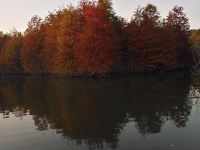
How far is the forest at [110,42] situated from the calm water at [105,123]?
29738mm

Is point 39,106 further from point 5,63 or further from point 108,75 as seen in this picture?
point 5,63

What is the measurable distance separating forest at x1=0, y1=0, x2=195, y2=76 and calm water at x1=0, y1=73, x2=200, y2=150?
1171 inches

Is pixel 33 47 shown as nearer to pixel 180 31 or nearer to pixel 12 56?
pixel 12 56

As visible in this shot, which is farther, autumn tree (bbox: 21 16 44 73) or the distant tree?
autumn tree (bbox: 21 16 44 73)

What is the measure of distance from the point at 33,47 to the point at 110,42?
94.9ft

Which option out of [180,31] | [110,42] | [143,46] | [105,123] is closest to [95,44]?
[110,42]

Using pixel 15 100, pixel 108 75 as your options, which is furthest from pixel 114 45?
pixel 15 100

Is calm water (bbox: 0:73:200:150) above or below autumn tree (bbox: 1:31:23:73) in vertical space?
below

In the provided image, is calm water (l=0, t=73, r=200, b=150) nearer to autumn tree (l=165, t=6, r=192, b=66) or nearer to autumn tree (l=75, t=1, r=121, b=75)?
autumn tree (l=75, t=1, r=121, b=75)

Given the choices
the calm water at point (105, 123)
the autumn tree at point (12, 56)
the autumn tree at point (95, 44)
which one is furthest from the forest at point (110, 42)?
the calm water at point (105, 123)

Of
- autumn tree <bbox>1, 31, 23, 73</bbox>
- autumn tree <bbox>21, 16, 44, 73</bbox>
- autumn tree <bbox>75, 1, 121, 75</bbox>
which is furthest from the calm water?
autumn tree <bbox>1, 31, 23, 73</bbox>

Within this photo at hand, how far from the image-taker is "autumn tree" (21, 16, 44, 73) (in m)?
86.0

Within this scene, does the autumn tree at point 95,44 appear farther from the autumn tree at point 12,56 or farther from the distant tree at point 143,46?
the autumn tree at point 12,56

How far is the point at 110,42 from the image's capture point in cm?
6406
